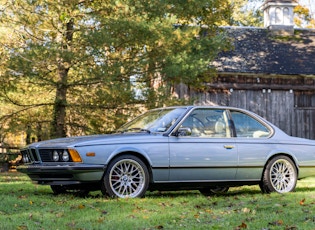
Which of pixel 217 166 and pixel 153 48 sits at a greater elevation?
pixel 153 48

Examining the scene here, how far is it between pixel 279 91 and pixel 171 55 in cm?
989

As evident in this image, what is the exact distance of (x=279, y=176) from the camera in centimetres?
1025

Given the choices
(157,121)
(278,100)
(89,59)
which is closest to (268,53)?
(278,100)

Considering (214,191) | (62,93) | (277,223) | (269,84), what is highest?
(269,84)

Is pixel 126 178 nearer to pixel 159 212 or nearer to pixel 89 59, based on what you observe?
pixel 159 212

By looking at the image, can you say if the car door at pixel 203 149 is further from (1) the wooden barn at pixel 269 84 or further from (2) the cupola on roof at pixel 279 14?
(2) the cupola on roof at pixel 279 14

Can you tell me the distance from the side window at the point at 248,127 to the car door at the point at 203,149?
0.69 feet

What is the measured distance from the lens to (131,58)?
18016 mm

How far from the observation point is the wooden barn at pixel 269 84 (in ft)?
84.2

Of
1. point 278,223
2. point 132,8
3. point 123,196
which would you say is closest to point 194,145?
point 123,196

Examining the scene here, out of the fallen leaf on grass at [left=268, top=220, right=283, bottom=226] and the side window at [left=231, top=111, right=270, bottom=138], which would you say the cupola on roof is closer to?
the side window at [left=231, top=111, right=270, bottom=138]

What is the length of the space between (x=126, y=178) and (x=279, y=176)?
9.39 ft

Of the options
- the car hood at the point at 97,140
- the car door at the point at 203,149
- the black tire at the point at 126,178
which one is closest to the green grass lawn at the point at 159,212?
the black tire at the point at 126,178

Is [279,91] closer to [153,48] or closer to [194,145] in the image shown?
[153,48]
